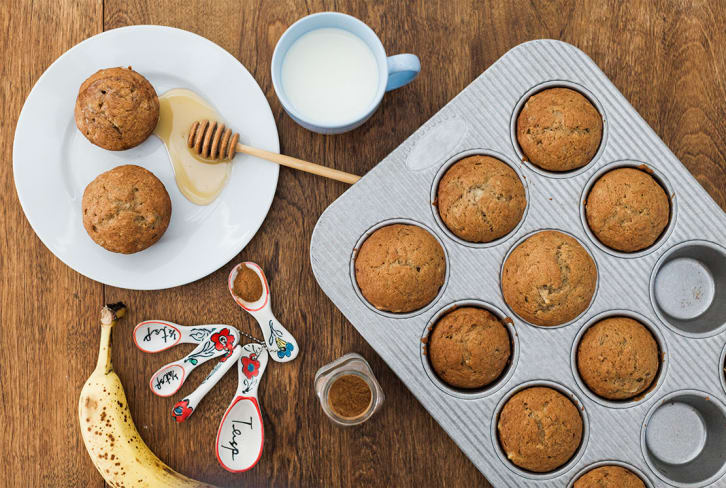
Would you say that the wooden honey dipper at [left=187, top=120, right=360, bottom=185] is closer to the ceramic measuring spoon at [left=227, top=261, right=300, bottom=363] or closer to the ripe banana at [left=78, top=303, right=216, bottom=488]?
the ceramic measuring spoon at [left=227, top=261, right=300, bottom=363]

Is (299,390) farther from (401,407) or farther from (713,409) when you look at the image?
(713,409)

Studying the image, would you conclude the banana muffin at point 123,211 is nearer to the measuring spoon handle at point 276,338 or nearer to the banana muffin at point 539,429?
the measuring spoon handle at point 276,338

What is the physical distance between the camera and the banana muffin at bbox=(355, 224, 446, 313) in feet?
5.15

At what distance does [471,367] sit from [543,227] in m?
0.51

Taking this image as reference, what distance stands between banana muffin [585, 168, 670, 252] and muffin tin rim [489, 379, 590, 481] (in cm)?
50

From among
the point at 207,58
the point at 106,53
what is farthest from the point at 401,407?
the point at 106,53

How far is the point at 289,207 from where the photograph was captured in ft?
6.22

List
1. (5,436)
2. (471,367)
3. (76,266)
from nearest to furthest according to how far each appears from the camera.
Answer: (471,367) < (76,266) < (5,436)

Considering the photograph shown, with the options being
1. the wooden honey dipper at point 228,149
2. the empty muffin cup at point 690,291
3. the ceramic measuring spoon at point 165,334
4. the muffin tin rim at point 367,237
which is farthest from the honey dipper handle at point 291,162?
the empty muffin cup at point 690,291

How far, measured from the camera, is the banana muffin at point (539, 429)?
5.16 feet

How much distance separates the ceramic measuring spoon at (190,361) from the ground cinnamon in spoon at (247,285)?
134 millimetres

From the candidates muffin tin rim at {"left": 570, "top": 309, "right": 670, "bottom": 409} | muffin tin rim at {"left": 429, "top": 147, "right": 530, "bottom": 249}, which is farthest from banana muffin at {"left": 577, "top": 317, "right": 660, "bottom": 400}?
muffin tin rim at {"left": 429, "top": 147, "right": 530, "bottom": 249}

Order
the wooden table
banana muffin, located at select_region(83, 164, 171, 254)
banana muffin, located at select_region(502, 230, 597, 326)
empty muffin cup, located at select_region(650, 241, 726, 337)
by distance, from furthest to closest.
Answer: the wooden table → empty muffin cup, located at select_region(650, 241, 726, 337) → banana muffin, located at select_region(83, 164, 171, 254) → banana muffin, located at select_region(502, 230, 597, 326)

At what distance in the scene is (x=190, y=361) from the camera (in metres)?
1.87
